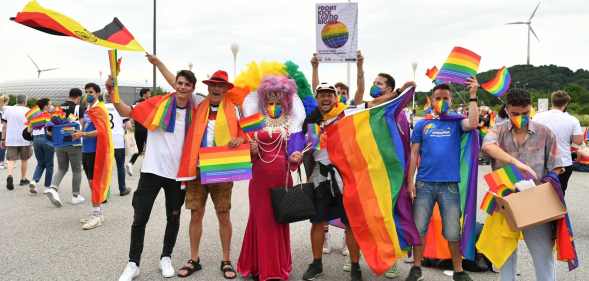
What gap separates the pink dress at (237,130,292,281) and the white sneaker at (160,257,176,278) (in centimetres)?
68

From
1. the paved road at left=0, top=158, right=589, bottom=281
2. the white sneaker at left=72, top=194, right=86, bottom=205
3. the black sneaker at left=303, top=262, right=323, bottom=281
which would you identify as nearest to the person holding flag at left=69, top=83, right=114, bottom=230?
the paved road at left=0, top=158, right=589, bottom=281

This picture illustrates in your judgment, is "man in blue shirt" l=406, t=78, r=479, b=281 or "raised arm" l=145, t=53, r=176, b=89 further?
"raised arm" l=145, t=53, r=176, b=89

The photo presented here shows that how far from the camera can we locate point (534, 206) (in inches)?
120

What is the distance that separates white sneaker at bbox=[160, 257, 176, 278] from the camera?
4172 millimetres

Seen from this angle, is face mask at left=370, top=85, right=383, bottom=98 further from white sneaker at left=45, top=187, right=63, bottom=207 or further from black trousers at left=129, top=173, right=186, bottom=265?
white sneaker at left=45, top=187, right=63, bottom=207

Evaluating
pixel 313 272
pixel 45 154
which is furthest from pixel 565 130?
pixel 45 154

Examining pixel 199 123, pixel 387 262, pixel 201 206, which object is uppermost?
pixel 199 123

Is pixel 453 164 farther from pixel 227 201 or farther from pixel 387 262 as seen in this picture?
pixel 227 201

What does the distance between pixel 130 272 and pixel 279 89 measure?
7.08 feet

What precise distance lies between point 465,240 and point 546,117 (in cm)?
280

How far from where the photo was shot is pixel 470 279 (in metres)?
3.96

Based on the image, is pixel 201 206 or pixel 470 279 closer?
pixel 470 279

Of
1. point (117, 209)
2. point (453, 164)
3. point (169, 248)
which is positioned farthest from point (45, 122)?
point (453, 164)

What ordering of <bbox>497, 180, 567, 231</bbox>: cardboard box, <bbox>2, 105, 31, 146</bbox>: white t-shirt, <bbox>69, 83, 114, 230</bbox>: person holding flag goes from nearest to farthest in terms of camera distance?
<bbox>497, 180, 567, 231</bbox>: cardboard box
<bbox>69, 83, 114, 230</bbox>: person holding flag
<bbox>2, 105, 31, 146</bbox>: white t-shirt
